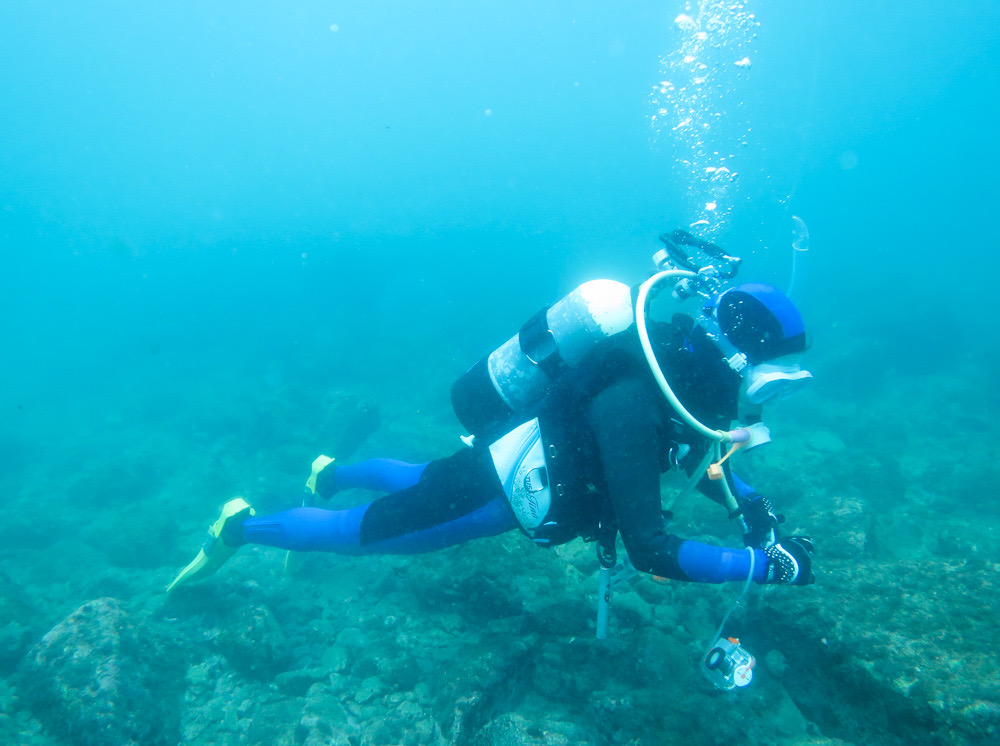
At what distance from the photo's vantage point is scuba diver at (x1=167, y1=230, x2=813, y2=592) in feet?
7.72

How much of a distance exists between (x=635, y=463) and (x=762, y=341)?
0.99 m

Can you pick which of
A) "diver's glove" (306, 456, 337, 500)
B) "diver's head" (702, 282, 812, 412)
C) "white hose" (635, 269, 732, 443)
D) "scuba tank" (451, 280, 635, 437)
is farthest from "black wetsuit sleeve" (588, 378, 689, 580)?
"diver's glove" (306, 456, 337, 500)

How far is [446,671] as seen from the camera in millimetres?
3715

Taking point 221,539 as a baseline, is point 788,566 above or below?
below

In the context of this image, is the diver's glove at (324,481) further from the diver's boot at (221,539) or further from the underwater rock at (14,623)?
the underwater rock at (14,623)

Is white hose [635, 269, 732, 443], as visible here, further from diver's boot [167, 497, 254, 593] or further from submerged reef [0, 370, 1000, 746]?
diver's boot [167, 497, 254, 593]

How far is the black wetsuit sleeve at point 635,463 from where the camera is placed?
228 cm

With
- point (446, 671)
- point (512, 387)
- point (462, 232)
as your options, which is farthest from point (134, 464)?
point (462, 232)

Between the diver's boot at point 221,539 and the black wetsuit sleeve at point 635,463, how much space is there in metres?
3.36

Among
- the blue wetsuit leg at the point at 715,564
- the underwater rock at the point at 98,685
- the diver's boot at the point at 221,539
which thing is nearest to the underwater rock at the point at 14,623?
the underwater rock at the point at 98,685

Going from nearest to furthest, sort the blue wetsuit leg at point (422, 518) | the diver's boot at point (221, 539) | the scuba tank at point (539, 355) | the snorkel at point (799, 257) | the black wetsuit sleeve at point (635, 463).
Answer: the black wetsuit sleeve at point (635, 463)
the scuba tank at point (539, 355)
the blue wetsuit leg at point (422, 518)
the snorkel at point (799, 257)
the diver's boot at point (221, 539)

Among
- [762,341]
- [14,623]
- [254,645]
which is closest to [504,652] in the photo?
[254,645]

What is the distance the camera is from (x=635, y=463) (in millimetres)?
2273

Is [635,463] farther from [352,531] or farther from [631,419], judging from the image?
[352,531]
